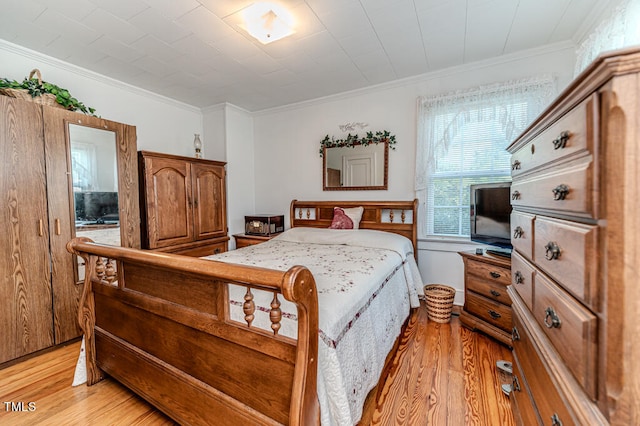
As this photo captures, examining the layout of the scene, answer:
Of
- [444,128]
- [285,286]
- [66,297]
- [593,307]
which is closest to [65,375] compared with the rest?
[66,297]

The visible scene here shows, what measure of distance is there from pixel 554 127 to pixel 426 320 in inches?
88.5

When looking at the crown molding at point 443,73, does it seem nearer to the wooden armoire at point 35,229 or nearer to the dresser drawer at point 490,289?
the dresser drawer at point 490,289

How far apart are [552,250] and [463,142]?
7.67ft

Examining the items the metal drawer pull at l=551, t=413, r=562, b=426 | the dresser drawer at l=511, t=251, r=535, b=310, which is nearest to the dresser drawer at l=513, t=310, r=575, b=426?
the metal drawer pull at l=551, t=413, r=562, b=426

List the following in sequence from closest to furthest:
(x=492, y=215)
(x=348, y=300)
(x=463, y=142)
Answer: (x=348, y=300) → (x=492, y=215) → (x=463, y=142)

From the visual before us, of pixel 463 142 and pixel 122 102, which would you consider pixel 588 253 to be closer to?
pixel 463 142

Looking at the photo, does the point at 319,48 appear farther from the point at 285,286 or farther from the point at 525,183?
the point at 285,286

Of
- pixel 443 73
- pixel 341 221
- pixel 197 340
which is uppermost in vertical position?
pixel 443 73

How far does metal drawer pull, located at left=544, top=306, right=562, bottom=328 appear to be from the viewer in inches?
33.1

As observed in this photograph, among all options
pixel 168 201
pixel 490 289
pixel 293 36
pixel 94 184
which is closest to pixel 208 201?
pixel 168 201

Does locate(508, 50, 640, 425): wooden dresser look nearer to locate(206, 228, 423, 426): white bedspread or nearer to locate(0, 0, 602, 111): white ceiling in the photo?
locate(206, 228, 423, 426): white bedspread

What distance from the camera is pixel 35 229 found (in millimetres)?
2113

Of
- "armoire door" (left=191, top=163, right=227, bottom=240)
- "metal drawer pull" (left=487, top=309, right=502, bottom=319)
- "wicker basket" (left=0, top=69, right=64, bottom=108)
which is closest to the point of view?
"wicker basket" (left=0, top=69, right=64, bottom=108)

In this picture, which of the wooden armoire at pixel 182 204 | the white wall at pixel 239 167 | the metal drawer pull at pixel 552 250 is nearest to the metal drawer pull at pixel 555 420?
the metal drawer pull at pixel 552 250
